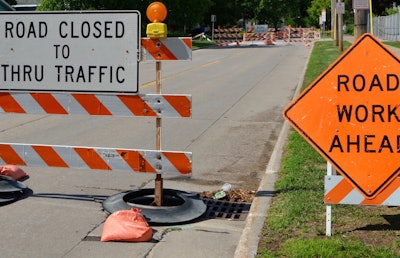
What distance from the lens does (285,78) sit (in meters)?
23.2

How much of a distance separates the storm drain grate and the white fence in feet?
165

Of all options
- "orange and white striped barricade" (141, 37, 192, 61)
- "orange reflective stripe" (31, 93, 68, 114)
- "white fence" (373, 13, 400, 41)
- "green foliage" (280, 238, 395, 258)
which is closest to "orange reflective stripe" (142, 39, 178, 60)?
"orange and white striped barricade" (141, 37, 192, 61)

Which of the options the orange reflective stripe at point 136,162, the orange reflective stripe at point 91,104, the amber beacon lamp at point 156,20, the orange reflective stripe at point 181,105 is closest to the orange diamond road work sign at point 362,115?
the orange reflective stripe at point 181,105

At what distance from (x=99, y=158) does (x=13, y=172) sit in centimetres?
173

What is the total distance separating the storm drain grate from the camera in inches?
255

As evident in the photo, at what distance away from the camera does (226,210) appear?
671 centimetres

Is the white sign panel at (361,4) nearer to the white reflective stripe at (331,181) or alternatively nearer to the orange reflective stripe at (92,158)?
the white reflective stripe at (331,181)

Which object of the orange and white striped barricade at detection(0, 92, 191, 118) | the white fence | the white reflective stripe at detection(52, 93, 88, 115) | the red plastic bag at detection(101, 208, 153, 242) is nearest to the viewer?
the red plastic bag at detection(101, 208, 153, 242)

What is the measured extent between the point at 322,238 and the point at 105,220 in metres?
2.16

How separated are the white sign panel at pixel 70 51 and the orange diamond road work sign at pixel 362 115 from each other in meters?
2.01

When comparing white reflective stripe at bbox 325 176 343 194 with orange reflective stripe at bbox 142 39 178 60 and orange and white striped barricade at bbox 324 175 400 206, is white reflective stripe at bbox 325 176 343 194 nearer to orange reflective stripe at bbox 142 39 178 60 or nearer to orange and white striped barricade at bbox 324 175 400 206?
orange and white striped barricade at bbox 324 175 400 206

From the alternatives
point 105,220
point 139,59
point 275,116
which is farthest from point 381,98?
point 275,116

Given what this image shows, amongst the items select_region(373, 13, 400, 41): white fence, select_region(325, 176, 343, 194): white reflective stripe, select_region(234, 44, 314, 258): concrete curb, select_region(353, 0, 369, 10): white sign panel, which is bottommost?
select_region(234, 44, 314, 258): concrete curb

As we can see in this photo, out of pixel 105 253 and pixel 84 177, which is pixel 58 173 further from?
pixel 105 253
